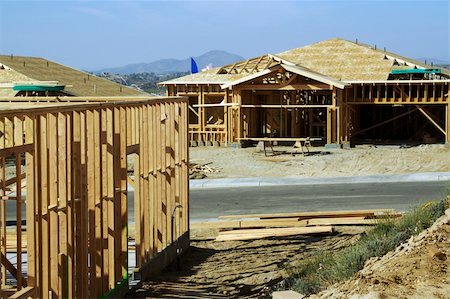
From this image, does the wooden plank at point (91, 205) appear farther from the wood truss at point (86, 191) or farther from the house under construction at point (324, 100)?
the house under construction at point (324, 100)

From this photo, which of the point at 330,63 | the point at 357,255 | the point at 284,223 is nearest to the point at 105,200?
the point at 357,255

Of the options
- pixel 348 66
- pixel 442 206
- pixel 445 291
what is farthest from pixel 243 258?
pixel 348 66

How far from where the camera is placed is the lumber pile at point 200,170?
99.0ft

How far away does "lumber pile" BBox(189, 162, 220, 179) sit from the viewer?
30172 mm

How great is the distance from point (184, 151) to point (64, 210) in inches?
265

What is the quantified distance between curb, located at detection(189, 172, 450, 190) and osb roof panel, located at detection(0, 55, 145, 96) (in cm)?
1847

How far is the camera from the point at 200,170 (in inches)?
1238

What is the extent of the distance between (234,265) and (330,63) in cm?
3083

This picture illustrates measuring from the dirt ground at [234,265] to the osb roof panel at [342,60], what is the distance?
23.7 meters

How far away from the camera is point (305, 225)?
1894cm

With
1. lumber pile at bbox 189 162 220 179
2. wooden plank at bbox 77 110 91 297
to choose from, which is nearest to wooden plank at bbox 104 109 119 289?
wooden plank at bbox 77 110 91 297

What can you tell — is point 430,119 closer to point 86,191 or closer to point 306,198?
point 306,198

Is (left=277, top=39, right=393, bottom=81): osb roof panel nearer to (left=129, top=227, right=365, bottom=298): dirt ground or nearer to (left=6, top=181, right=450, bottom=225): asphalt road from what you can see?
(left=6, top=181, right=450, bottom=225): asphalt road

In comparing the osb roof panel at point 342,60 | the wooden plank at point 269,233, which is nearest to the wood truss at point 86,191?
the wooden plank at point 269,233
